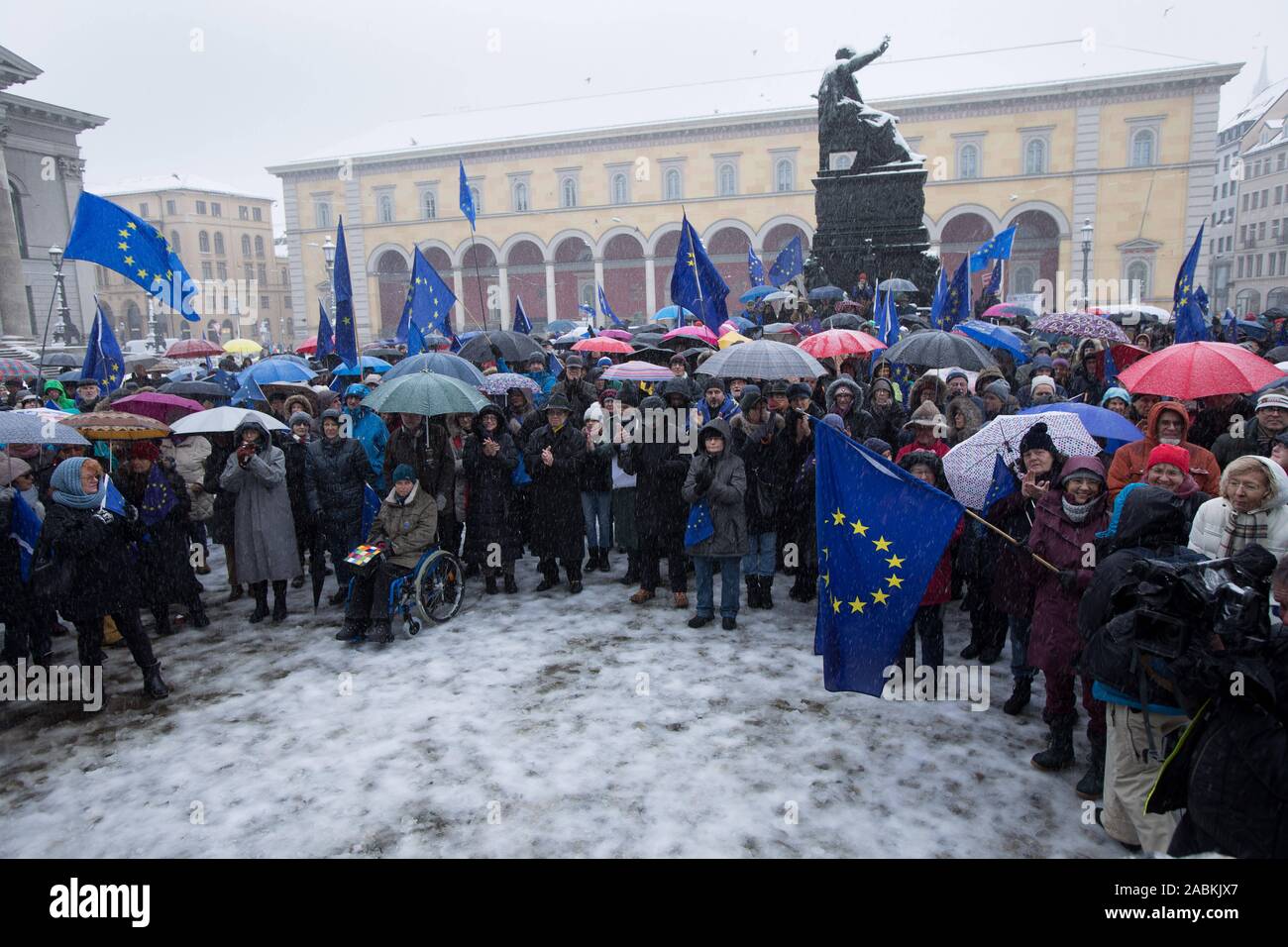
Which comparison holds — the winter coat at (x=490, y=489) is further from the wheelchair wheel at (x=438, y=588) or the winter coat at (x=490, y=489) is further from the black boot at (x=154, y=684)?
the black boot at (x=154, y=684)

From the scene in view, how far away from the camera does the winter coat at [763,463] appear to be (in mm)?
7086

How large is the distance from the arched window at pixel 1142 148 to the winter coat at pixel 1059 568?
4245cm

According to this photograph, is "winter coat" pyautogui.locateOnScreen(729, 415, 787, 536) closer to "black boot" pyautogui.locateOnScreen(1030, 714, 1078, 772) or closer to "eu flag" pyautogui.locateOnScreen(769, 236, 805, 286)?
"black boot" pyautogui.locateOnScreen(1030, 714, 1078, 772)

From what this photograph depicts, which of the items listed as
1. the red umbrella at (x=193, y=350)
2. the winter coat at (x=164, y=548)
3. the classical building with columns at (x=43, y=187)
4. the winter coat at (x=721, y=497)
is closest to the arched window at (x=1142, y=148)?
Answer: the red umbrella at (x=193, y=350)

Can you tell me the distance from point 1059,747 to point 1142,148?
4320 cm

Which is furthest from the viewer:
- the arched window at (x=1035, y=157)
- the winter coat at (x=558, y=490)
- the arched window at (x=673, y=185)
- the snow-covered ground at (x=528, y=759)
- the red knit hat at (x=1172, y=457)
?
the arched window at (x=673, y=185)

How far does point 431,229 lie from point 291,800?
49.2 metres

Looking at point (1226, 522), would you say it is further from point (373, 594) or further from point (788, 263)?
point (788, 263)

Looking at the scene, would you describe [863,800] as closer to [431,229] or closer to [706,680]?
[706,680]

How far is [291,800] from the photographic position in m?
4.45

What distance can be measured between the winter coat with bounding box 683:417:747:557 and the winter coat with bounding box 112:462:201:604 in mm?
4202

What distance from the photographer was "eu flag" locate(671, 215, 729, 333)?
33.2ft

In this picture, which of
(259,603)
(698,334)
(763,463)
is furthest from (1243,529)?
(698,334)
